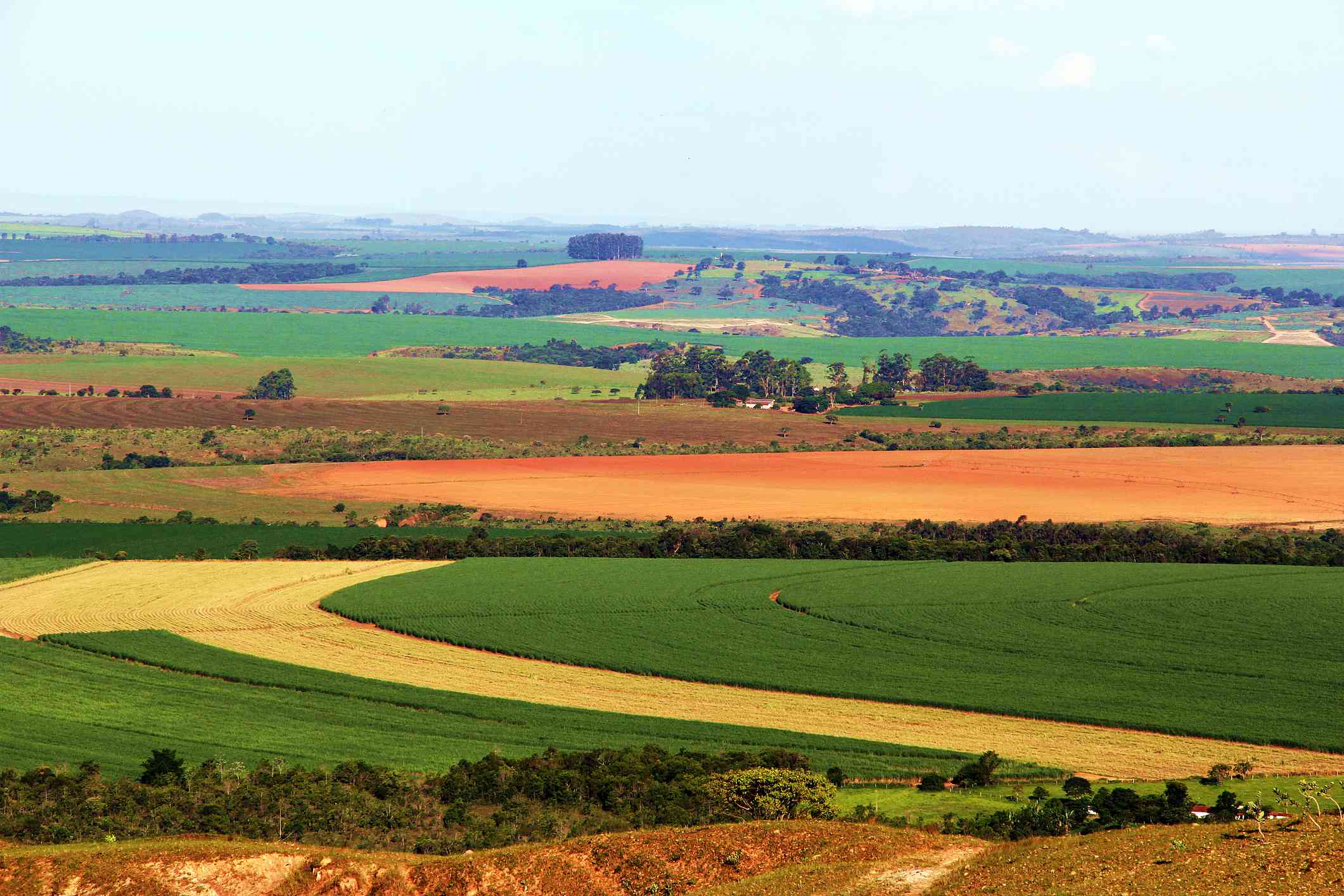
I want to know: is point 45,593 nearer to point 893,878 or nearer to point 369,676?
point 369,676

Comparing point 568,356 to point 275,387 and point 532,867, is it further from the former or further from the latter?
point 532,867

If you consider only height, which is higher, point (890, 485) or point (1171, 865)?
point (1171, 865)

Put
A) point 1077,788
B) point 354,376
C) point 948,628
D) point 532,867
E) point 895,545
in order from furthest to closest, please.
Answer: point 354,376
point 895,545
point 948,628
point 1077,788
point 532,867

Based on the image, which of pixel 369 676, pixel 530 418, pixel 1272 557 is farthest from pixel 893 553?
pixel 530 418

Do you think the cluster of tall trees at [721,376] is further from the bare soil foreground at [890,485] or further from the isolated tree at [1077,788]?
the isolated tree at [1077,788]

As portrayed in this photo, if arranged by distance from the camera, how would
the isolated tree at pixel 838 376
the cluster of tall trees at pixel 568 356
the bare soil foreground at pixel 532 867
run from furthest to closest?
the cluster of tall trees at pixel 568 356
the isolated tree at pixel 838 376
the bare soil foreground at pixel 532 867

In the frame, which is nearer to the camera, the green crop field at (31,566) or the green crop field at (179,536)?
the green crop field at (31,566)

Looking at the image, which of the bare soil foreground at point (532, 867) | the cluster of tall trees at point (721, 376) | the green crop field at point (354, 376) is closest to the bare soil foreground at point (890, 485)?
the cluster of tall trees at point (721, 376)

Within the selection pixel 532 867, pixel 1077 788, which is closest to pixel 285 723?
pixel 532 867
